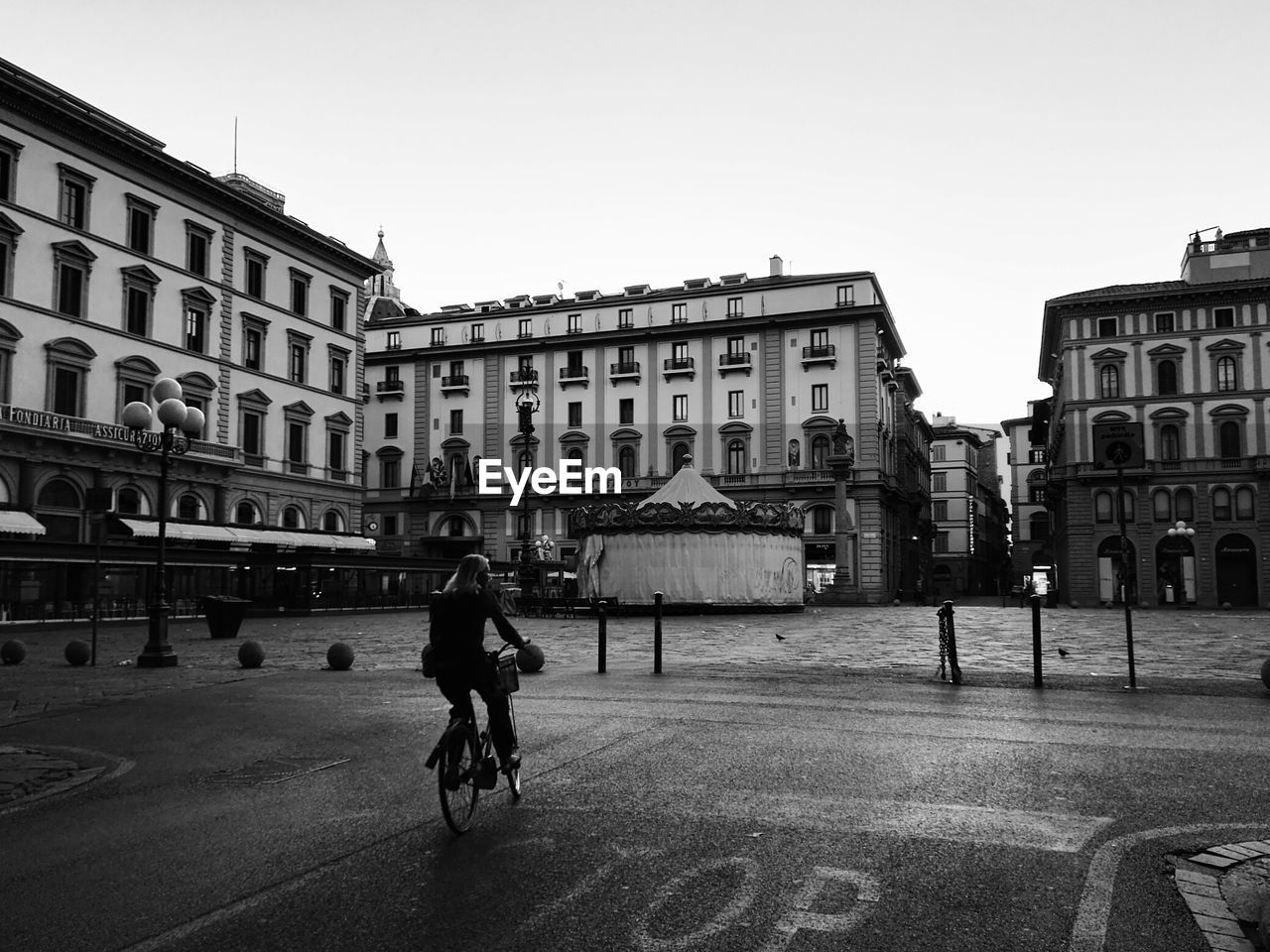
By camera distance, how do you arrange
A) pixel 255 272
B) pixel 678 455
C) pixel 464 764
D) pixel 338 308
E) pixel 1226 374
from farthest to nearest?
pixel 678 455, pixel 1226 374, pixel 338 308, pixel 255 272, pixel 464 764

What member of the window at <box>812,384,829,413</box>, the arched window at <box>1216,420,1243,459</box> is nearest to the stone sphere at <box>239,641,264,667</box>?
the window at <box>812,384,829,413</box>

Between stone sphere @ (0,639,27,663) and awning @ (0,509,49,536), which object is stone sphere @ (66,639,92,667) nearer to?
stone sphere @ (0,639,27,663)

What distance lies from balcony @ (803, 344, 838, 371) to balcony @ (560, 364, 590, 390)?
14.2 metres

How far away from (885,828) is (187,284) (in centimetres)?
4480

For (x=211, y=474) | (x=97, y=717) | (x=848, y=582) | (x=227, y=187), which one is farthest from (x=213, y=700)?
(x=848, y=582)

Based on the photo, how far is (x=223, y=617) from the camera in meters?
24.7

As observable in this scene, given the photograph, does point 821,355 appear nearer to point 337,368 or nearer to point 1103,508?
point 1103,508

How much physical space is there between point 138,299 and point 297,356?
997 cm

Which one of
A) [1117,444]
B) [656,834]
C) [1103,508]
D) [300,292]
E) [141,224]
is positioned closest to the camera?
[656,834]

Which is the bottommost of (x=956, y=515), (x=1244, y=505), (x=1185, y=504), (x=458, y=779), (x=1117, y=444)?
(x=458, y=779)

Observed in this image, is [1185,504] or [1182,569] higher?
[1185,504]

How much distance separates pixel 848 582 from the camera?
188ft

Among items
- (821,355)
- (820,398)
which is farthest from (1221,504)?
(821,355)

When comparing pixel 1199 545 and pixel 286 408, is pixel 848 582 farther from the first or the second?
pixel 286 408
